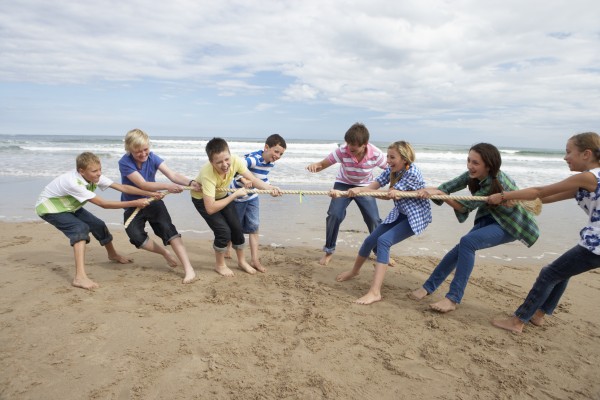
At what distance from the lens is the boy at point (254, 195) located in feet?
15.0

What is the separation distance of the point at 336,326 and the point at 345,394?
84cm

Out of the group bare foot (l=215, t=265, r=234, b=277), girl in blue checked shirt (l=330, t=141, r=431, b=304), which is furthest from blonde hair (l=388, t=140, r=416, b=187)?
bare foot (l=215, t=265, r=234, b=277)

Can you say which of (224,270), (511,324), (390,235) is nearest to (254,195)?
(224,270)

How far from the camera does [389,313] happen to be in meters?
3.46

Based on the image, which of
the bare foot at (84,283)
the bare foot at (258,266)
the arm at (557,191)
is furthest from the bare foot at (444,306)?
the bare foot at (84,283)

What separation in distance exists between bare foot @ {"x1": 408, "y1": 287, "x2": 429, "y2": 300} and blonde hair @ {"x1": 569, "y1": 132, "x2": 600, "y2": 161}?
71.5 inches

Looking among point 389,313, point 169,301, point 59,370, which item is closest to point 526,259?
point 389,313

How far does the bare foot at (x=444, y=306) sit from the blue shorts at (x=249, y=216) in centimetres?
219

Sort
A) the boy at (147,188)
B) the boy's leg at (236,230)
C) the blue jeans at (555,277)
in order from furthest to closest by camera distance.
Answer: the boy's leg at (236,230), the boy at (147,188), the blue jeans at (555,277)

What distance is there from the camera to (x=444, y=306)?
349 centimetres

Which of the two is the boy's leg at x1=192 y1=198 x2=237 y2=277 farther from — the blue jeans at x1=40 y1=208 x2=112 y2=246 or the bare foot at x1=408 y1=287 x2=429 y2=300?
the bare foot at x1=408 y1=287 x2=429 y2=300

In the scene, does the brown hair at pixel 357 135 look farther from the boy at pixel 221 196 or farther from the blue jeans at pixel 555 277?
the blue jeans at pixel 555 277

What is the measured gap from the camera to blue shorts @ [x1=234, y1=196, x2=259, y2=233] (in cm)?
462

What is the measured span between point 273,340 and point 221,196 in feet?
6.04
